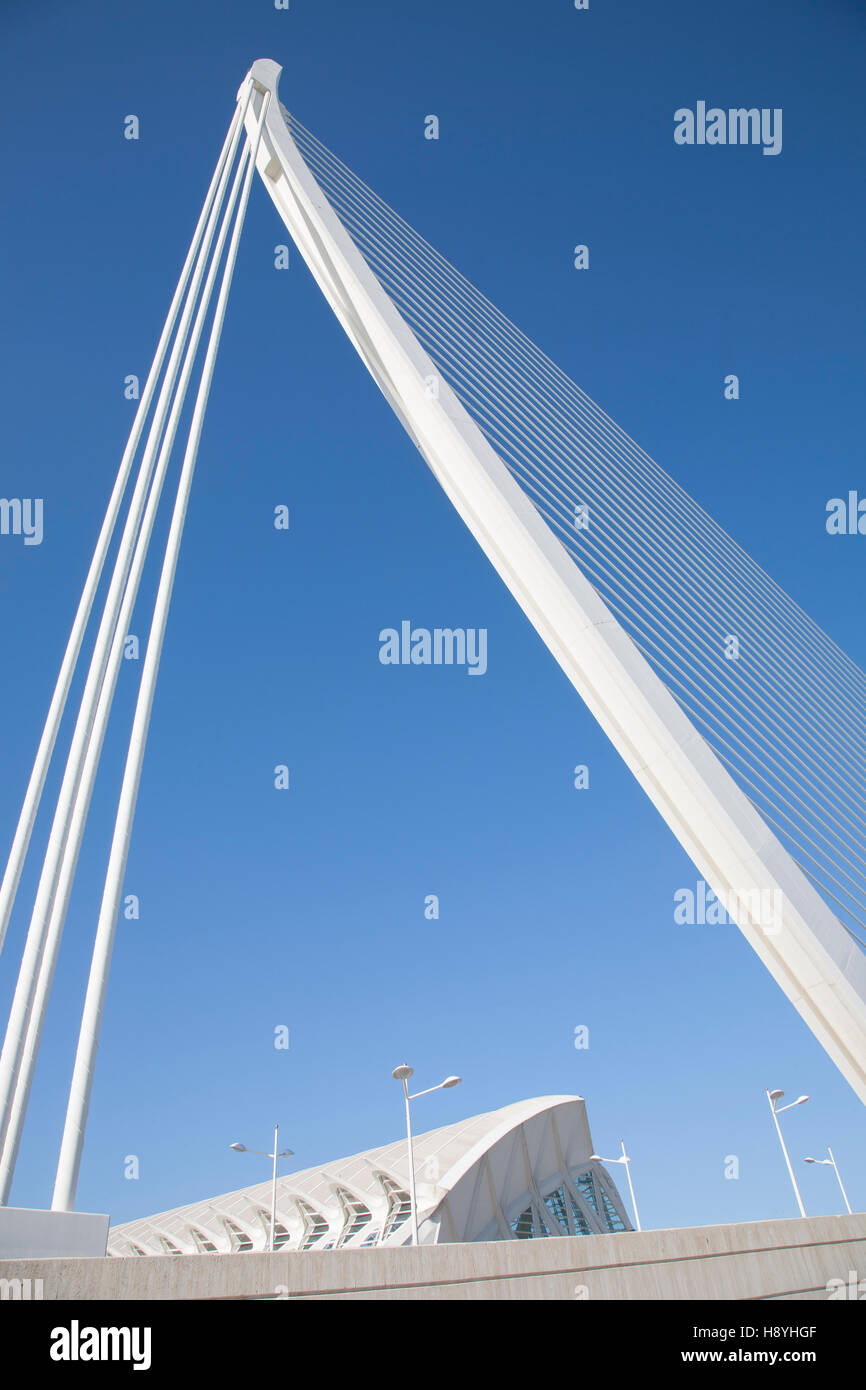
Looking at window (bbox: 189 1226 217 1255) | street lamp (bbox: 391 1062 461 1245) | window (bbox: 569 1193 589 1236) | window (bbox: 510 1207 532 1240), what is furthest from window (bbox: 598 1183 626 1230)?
street lamp (bbox: 391 1062 461 1245)

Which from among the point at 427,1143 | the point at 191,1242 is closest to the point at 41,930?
the point at 427,1143

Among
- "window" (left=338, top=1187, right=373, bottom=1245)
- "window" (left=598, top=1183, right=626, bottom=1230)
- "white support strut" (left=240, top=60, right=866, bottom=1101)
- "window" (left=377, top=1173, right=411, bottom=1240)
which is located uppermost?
"white support strut" (left=240, top=60, right=866, bottom=1101)

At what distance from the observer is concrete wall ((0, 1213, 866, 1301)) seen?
3.99 meters

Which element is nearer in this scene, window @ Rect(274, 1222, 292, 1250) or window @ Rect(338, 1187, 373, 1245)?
window @ Rect(338, 1187, 373, 1245)

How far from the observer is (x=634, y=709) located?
→ 6148 millimetres

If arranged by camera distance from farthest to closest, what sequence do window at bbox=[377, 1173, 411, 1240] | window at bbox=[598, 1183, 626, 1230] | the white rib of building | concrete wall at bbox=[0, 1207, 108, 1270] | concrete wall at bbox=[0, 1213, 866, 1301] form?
1. window at bbox=[598, 1183, 626, 1230]
2. window at bbox=[377, 1173, 411, 1240]
3. the white rib of building
4. concrete wall at bbox=[0, 1207, 108, 1270]
5. concrete wall at bbox=[0, 1213, 866, 1301]

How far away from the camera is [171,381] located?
9875 millimetres

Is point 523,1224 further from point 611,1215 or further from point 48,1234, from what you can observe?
point 48,1234

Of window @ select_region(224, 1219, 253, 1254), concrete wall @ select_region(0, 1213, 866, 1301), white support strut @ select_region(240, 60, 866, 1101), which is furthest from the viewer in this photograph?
window @ select_region(224, 1219, 253, 1254)

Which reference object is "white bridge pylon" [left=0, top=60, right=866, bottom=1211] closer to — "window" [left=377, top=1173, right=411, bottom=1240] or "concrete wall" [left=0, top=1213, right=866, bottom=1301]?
"concrete wall" [left=0, top=1213, right=866, bottom=1301]

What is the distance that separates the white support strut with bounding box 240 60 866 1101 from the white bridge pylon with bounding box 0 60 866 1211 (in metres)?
0.01

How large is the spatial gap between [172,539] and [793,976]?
7.84 meters

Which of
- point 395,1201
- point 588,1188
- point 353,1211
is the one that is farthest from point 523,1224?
point 588,1188
